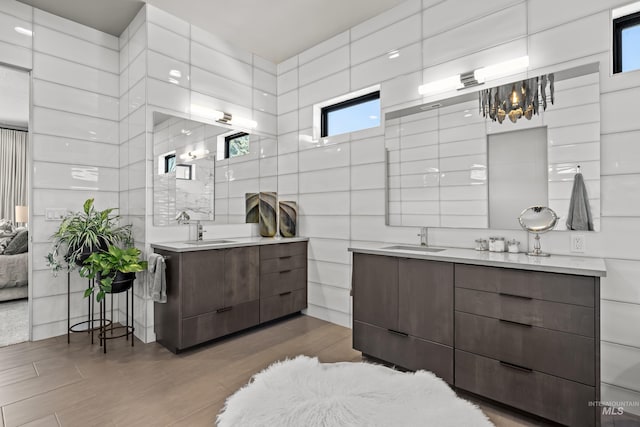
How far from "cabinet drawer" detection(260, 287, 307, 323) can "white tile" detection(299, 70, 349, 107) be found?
6.83 feet

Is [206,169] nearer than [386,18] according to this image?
No

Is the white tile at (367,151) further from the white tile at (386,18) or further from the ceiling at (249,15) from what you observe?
the ceiling at (249,15)

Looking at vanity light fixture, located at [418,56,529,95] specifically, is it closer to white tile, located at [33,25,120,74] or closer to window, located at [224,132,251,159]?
window, located at [224,132,251,159]

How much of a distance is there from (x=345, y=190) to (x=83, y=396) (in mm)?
2508

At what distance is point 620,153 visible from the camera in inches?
73.5

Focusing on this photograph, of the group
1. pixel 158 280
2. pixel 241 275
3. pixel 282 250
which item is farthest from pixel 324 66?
pixel 158 280

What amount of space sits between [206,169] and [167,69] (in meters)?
0.96

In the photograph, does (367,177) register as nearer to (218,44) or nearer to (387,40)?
(387,40)

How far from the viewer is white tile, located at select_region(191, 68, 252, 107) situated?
3.20 metres

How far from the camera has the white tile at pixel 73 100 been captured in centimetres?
292

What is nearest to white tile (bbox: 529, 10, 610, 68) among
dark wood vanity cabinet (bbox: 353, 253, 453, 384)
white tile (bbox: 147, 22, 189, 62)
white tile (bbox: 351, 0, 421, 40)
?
white tile (bbox: 351, 0, 421, 40)

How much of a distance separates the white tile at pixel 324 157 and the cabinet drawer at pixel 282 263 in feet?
3.21

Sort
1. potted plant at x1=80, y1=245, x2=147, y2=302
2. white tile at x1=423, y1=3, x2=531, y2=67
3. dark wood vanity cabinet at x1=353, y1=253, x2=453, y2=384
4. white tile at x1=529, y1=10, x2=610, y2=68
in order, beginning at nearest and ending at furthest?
white tile at x1=529, y1=10, x2=610, y2=68, dark wood vanity cabinet at x1=353, y1=253, x2=453, y2=384, white tile at x1=423, y1=3, x2=531, y2=67, potted plant at x1=80, y1=245, x2=147, y2=302

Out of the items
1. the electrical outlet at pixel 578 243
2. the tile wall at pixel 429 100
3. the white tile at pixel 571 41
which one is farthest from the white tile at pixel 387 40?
the electrical outlet at pixel 578 243
